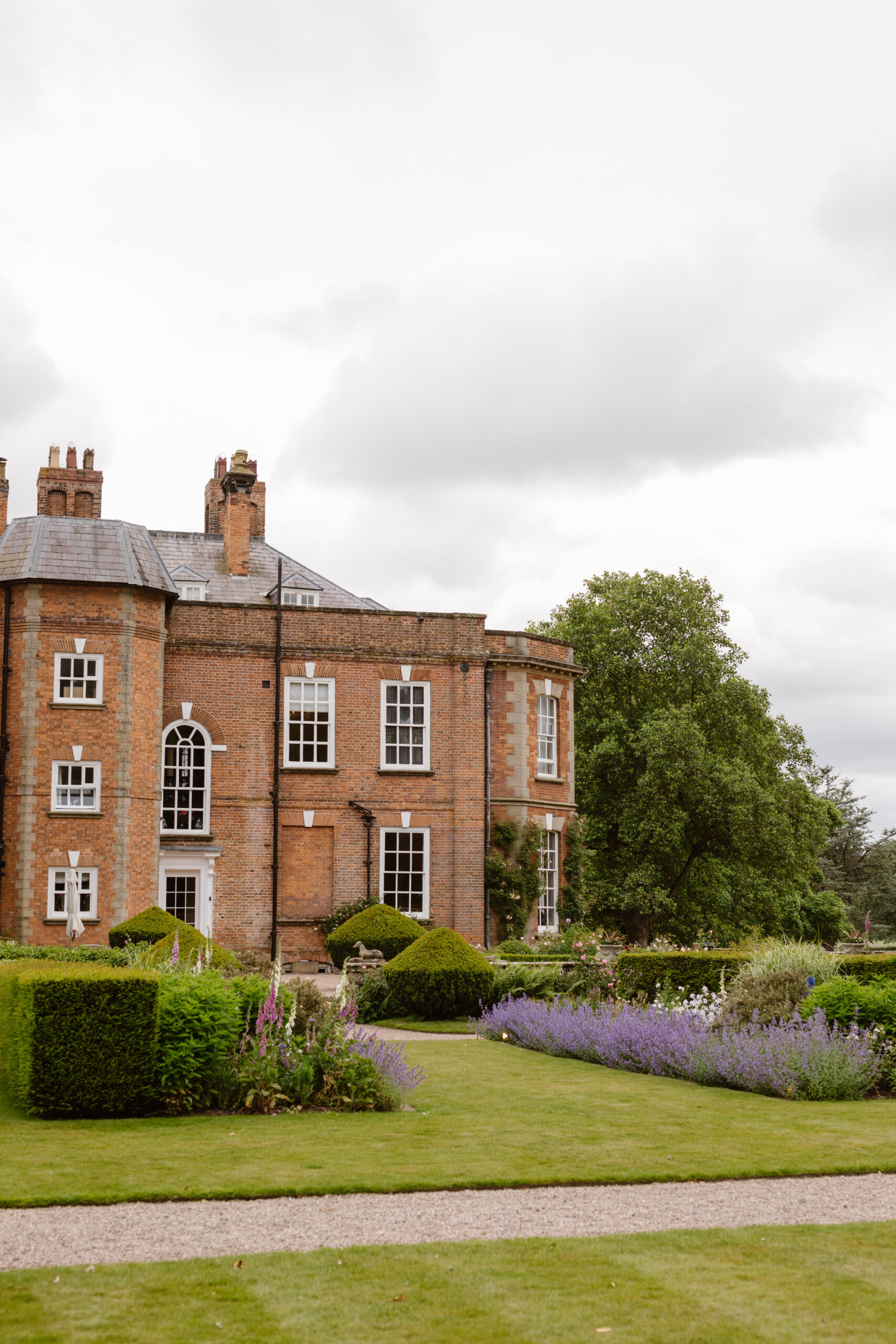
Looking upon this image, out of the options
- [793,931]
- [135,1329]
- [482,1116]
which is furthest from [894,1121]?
[793,931]

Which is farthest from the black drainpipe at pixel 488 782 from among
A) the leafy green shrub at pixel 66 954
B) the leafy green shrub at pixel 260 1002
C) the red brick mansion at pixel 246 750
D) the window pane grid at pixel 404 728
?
the leafy green shrub at pixel 260 1002

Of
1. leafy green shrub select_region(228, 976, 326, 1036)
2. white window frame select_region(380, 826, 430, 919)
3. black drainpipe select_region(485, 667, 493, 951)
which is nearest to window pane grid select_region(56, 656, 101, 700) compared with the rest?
white window frame select_region(380, 826, 430, 919)

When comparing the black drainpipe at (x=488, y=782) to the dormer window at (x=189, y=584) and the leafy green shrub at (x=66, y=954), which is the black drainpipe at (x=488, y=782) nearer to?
the dormer window at (x=189, y=584)

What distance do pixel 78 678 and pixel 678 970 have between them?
16274 millimetres

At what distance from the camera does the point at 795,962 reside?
53.7 feet

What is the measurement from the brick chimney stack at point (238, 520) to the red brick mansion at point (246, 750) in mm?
4919

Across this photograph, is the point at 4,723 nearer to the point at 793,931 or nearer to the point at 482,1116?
the point at 482,1116

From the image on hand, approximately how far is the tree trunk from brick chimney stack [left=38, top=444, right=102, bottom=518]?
20918 mm

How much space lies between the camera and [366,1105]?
11.3 meters

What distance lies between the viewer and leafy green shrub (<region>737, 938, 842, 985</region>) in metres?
15.6

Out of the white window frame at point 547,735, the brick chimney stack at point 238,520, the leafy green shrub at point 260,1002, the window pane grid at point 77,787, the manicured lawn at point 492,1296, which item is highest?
the brick chimney stack at point 238,520

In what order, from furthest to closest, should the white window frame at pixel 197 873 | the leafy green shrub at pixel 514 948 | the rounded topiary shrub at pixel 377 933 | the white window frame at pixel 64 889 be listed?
the white window frame at pixel 197 873 < the white window frame at pixel 64 889 < the leafy green shrub at pixel 514 948 < the rounded topiary shrub at pixel 377 933

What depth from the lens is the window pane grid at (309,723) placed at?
31.3m

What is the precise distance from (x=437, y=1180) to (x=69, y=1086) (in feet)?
12.6
